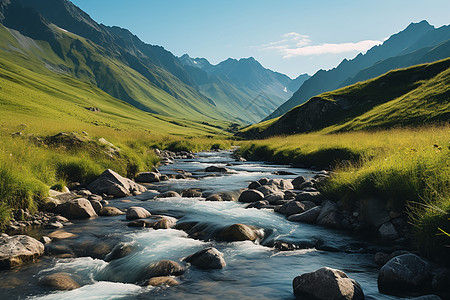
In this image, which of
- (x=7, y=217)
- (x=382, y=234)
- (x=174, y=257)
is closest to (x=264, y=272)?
(x=174, y=257)

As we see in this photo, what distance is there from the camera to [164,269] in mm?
7922

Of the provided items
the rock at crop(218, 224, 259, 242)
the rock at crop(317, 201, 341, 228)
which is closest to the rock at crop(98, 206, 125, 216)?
the rock at crop(218, 224, 259, 242)

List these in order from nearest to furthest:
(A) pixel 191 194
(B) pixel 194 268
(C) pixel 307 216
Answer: (B) pixel 194 268 → (C) pixel 307 216 → (A) pixel 191 194

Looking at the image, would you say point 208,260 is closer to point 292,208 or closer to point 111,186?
point 292,208

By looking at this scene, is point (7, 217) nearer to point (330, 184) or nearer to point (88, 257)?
point (88, 257)

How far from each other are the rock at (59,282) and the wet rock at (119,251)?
1.55 m

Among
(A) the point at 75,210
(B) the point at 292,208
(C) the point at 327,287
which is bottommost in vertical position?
(A) the point at 75,210

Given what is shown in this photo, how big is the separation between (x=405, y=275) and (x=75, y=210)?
38.9 ft

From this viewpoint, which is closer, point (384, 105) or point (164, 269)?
point (164, 269)

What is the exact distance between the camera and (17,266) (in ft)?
25.9

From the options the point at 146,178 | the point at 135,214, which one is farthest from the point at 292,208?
the point at 146,178

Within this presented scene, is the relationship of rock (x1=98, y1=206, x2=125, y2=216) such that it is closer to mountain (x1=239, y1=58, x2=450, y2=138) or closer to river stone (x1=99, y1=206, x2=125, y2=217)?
river stone (x1=99, y1=206, x2=125, y2=217)

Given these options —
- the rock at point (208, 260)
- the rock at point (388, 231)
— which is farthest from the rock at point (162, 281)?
the rock at point (388, 231)

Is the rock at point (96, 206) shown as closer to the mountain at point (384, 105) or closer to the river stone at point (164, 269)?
the river stone at point (164, 269)
